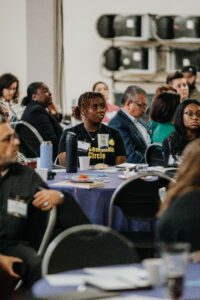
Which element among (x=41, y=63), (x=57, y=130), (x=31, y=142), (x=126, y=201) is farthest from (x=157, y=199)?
(x=41, y=63)

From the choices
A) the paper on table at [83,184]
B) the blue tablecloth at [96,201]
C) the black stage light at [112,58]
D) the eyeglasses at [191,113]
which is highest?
the black stage light at [112,58]

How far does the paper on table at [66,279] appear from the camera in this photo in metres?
2.58

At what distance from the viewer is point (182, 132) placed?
6082 millimetres

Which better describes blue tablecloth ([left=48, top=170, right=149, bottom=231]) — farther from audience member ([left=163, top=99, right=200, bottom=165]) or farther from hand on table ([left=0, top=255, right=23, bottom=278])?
hand on table ([left=0, top=255, right=23, bottom=278])

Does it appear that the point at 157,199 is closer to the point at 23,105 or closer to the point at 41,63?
the point at 23,105

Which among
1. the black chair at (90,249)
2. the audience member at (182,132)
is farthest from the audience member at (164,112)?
the black chair at (90,249)

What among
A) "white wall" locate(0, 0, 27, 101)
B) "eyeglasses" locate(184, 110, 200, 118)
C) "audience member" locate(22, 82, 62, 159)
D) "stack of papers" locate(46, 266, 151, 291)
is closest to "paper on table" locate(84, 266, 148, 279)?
"stack of papers" locate(46, 266, 151, 291)

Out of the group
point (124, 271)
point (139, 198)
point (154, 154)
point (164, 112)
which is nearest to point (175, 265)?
point (124, 271)

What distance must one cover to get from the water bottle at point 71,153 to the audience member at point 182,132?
75 centimetres

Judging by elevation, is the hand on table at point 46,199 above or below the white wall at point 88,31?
below

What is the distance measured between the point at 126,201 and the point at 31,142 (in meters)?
2.85

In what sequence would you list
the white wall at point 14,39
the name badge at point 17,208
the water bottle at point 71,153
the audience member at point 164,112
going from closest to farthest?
1. the name badge at point 17,208
2. the water bottle at point 71,153
3. the audience member at point 164,112
4. the white wall at point 14,39

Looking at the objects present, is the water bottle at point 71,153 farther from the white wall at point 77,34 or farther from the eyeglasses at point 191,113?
the white wall at point 77,34

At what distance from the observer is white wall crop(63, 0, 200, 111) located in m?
11.8
